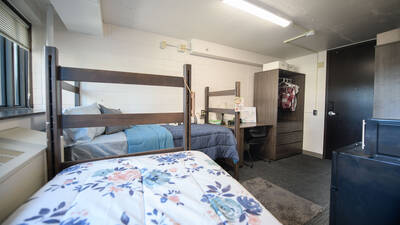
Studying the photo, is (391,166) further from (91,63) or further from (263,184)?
(91,63)

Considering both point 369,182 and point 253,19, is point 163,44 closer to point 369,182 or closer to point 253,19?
point 253,19

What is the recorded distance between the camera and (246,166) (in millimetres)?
2701

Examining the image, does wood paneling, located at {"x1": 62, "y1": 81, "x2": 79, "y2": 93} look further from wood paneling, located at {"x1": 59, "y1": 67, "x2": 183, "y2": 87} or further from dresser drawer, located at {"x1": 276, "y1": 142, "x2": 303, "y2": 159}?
dresser drawer, located at {"x1": 276, "y1": 142, "x2": 303, "y2": 159}

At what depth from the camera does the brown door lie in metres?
2.64

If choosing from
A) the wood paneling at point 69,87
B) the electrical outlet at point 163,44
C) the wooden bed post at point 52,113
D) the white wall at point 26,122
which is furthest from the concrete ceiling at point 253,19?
the wooden bed post at point 52,113

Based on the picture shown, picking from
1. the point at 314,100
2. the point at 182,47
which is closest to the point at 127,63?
the point at 182,47

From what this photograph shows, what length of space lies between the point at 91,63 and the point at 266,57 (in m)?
3.63

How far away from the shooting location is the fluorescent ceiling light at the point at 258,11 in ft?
5.53

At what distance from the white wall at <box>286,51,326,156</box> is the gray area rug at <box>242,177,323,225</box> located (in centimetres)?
205

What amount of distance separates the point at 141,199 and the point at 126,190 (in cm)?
9

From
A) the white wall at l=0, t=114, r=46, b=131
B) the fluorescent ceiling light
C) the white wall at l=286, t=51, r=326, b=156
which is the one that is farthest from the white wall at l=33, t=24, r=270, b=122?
the white wall at l=286, t=51, r=326, b=156

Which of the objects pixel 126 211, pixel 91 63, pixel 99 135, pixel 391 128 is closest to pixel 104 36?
pixel 91 63

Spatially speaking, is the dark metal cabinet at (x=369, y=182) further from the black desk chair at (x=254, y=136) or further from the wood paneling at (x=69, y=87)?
the wood paneling at (x=69, y=87)

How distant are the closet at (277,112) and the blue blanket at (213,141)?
53.3 inches
